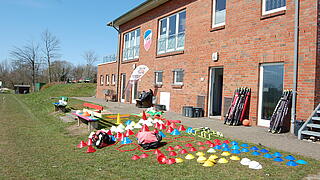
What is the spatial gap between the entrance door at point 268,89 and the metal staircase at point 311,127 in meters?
1.48

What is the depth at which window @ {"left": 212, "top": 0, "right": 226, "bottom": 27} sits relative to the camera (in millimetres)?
10798

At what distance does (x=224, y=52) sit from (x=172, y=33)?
4.98 meters

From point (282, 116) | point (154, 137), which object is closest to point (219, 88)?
point (282, 116)

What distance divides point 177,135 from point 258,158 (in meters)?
2.65

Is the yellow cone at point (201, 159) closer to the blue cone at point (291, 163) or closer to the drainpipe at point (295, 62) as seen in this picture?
the blue cone at point (291, 163)

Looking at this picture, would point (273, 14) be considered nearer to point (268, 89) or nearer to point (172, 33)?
point (268, 89)

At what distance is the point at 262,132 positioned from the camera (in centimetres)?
768

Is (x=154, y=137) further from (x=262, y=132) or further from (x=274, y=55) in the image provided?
(x=274, y=55)

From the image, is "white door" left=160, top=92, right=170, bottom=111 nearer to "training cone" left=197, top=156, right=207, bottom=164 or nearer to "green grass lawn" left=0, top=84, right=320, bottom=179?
"green grass lawn" left=0, top=84, right=320, bottom=179

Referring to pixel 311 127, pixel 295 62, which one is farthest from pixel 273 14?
pixel 311 127

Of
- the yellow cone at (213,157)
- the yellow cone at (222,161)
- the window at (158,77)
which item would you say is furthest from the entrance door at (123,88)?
the yellow cone at (222,161)

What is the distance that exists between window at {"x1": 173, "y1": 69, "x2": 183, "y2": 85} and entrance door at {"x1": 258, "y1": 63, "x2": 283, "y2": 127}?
497 centimetres

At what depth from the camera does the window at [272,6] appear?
849cm

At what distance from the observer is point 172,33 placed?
14.6 metres
